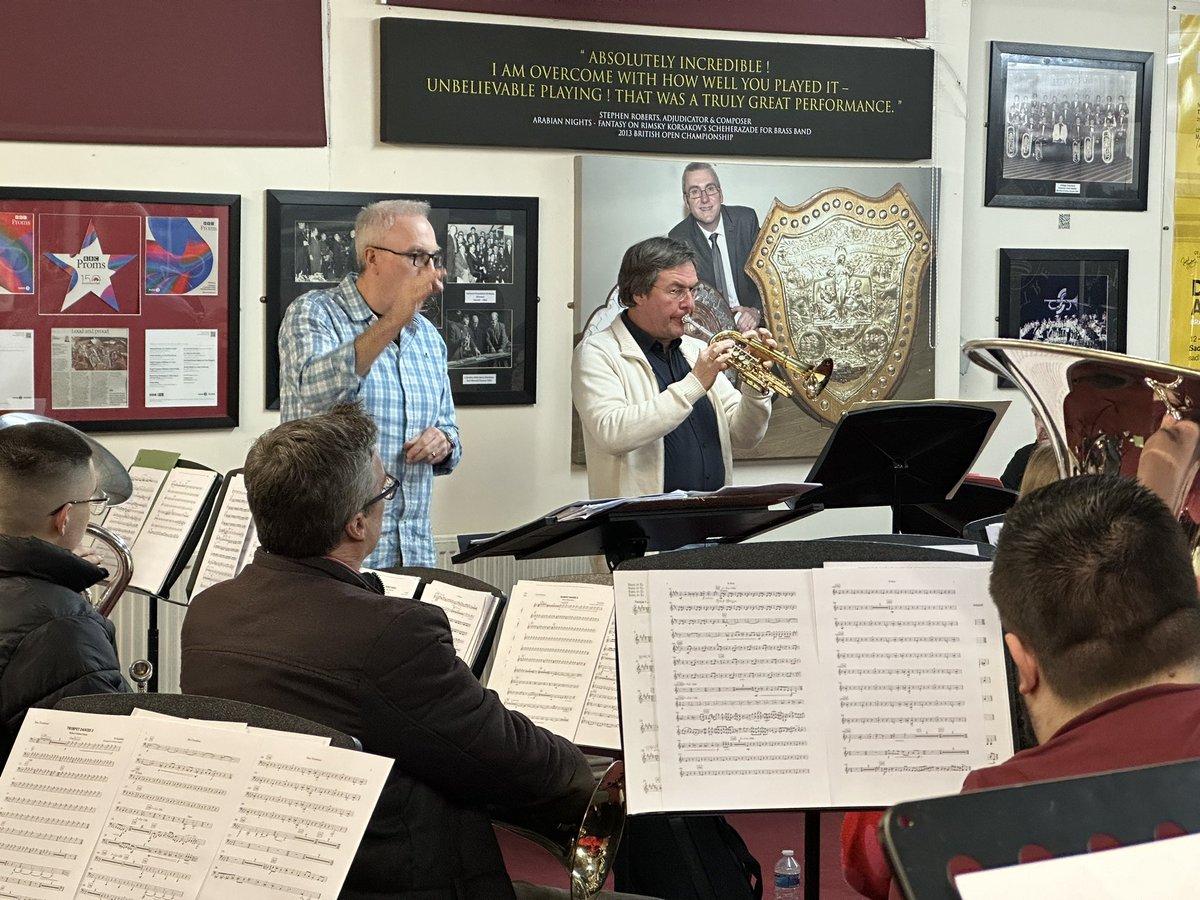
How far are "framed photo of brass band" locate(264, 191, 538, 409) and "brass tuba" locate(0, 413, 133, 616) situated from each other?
4.12 ft

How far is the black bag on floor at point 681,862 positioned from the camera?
304 cm

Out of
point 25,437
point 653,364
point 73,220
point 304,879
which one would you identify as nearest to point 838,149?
point 653,364

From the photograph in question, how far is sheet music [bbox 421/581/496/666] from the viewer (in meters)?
2.81

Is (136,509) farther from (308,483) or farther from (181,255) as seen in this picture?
(308,483)

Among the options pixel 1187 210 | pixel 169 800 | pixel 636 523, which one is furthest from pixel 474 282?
pixel 169 800

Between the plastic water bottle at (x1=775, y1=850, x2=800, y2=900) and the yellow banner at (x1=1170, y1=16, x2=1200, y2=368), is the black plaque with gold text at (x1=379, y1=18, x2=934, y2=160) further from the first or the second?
the plastic water bottle at (x1=775, y1=850, x2=800, y2=900)

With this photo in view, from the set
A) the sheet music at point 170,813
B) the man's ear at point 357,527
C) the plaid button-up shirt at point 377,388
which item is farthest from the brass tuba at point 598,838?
the plaid button-up shirt at point 377,388

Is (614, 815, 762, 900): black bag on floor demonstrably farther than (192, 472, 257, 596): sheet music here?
No

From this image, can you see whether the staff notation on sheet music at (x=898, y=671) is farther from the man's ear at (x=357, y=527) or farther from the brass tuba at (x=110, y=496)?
the brass tuba at (x=110, y=496)

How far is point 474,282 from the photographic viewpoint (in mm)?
5023

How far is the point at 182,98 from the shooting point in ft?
15.1

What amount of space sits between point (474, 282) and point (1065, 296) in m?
2.53

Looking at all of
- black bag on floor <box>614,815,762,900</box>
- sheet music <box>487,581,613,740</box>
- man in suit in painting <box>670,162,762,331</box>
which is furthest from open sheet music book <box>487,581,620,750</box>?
man in suit in painting <box>670,162,762,331</box>

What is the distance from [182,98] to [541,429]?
Result: 168 cm
